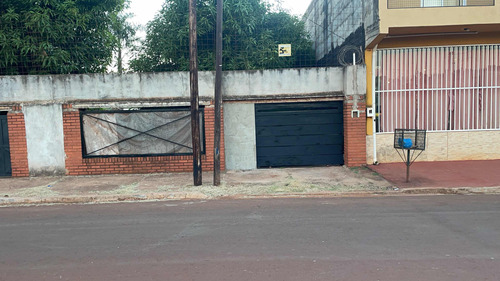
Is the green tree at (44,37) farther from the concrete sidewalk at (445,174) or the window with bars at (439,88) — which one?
the concrete sidewalk at (445,174)

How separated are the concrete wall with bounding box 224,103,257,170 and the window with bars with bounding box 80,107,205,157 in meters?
0.87

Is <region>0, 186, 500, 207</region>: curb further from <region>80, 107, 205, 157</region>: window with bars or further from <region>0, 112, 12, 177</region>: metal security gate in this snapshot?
<region>0, 112, 12, 177</region>: metal security gate

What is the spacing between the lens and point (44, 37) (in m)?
12.1

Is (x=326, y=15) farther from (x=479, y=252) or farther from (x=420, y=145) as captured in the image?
(x=479, y=252)

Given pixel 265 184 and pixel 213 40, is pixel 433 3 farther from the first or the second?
pixel 213 40

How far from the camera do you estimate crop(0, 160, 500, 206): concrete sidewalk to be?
8508 mm

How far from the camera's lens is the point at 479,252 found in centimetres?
471

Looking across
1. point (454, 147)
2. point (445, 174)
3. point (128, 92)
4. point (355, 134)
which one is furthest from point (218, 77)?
point (454, 147)

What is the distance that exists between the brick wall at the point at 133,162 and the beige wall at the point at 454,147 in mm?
5028

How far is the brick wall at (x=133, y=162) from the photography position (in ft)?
36.6

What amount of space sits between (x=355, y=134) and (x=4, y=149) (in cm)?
1042

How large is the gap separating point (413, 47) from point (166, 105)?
766 cm

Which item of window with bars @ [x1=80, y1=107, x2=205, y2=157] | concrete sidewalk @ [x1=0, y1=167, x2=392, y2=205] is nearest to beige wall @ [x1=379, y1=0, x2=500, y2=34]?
concrete sidewalk @ [x1=0, y1=167, x2=392, y2=205]

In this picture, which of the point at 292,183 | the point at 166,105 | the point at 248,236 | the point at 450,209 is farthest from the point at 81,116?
the point at 450,209
